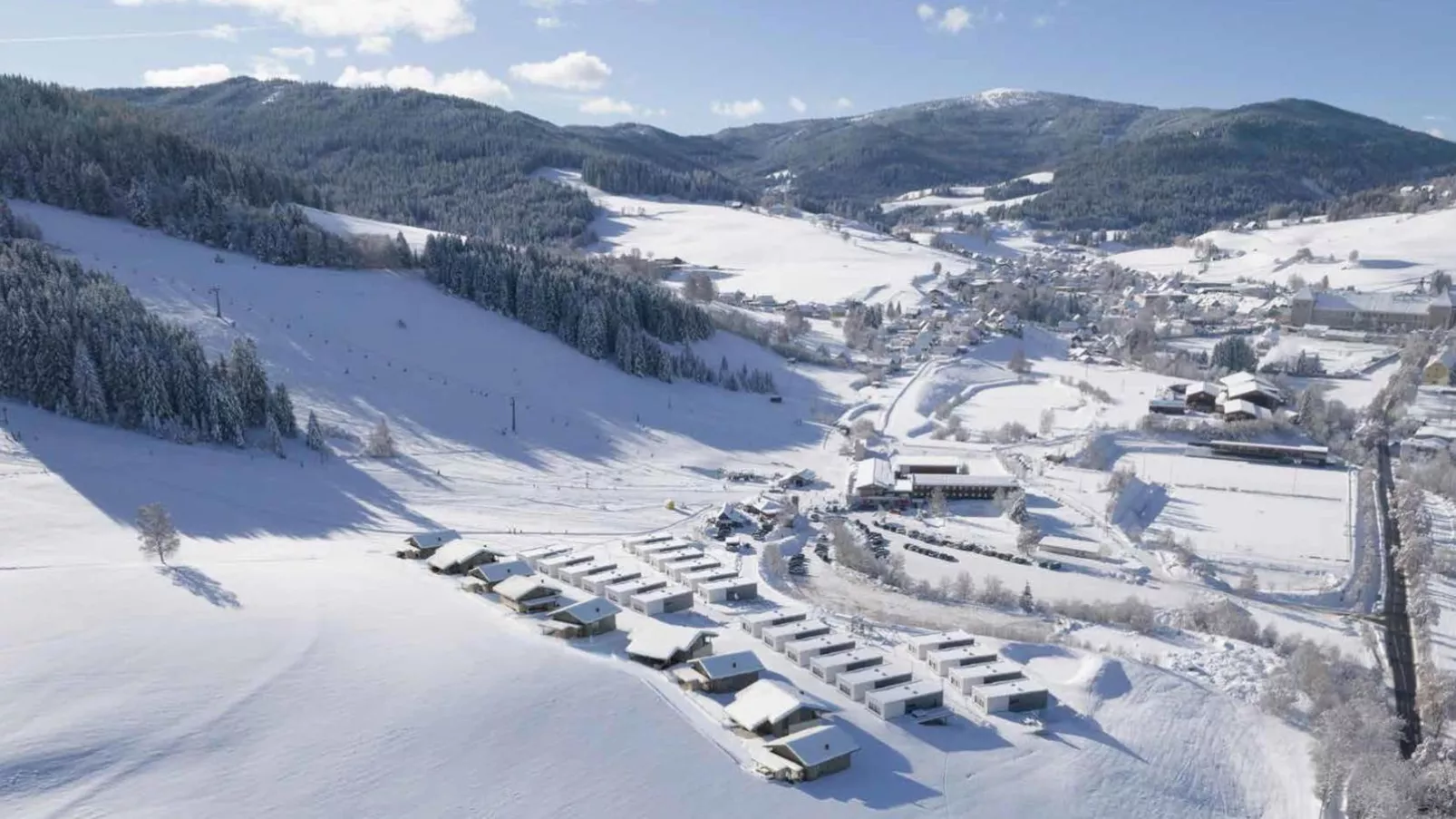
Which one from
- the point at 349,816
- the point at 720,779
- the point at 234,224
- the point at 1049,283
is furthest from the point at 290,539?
the point at 1049,283

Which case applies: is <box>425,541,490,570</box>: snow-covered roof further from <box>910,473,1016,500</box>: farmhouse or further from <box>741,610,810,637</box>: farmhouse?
<box>910,473,1016,500</box>: farmhouse

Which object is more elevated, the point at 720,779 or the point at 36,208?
the point at 36,208

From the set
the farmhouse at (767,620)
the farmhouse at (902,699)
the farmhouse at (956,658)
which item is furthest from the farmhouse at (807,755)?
the farmhouse at (767,620)

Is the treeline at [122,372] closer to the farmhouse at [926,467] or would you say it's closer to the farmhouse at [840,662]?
the farmhouse at [840,662]

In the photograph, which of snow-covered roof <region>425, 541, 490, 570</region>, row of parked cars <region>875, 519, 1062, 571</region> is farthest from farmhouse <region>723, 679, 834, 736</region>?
row of parked cars <region>875, 519, 1062, 571</region>

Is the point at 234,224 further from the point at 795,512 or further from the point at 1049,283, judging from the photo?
the point at 1049,283

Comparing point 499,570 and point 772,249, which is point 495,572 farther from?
point 772,249
